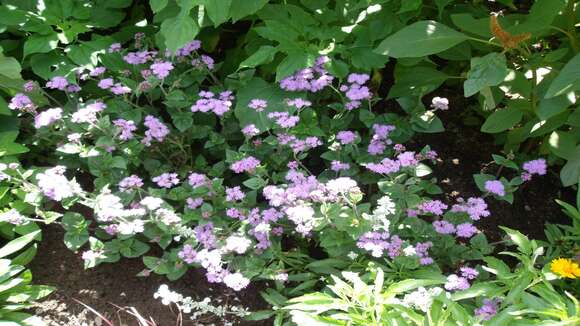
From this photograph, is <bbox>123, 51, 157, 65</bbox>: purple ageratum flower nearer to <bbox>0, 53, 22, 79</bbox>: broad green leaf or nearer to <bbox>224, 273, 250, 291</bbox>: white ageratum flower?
Result: <bbox>0, 53, 22, 79</bbox>: broad green leaf

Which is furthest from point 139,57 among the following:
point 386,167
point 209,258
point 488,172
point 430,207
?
point 488,172

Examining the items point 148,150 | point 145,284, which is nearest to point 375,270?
point 145,284

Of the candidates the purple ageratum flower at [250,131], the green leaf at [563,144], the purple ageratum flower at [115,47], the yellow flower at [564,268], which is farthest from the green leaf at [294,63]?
the yellow flower at [564,268]

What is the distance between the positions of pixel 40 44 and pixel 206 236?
942 mm

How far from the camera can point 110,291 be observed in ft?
6.61

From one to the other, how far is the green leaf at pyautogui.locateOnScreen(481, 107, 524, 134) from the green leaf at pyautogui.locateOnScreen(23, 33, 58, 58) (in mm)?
1501

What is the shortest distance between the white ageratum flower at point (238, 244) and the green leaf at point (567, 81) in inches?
36.7

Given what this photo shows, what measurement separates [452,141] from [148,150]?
1189mm

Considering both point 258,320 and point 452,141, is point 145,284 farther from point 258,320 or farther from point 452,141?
point 452,141

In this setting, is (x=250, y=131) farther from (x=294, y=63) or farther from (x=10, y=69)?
(x=10, y=69)

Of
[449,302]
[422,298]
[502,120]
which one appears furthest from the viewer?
[502,120]

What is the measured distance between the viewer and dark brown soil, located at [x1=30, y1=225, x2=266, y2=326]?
1943 millimetres

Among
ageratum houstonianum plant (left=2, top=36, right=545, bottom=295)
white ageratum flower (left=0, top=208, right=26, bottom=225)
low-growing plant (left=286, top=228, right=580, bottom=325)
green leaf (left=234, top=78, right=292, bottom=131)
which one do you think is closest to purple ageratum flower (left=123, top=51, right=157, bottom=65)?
ageratum houstonianum plant (left=2, top=36, right=545, bottom=295)

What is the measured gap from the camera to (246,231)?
6.24 feet
